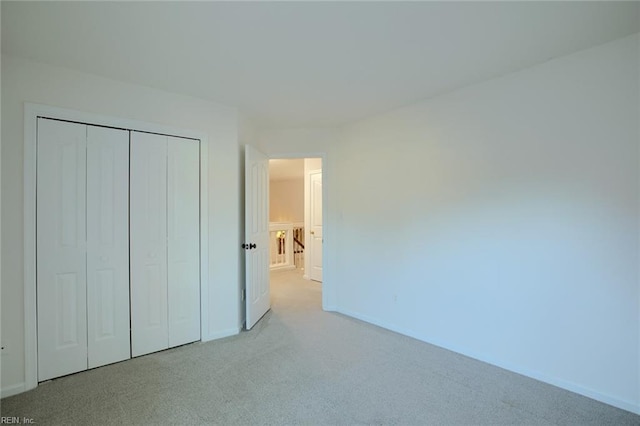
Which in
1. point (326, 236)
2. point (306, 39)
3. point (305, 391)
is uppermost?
point (306, 39)

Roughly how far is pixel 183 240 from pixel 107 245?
64cm

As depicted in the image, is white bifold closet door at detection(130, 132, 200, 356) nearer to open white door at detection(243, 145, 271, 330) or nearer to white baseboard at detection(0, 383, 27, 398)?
open white door at detection(243, 145, 271, 330)

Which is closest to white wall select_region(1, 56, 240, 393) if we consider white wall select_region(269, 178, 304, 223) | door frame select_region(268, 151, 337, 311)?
door frame select_region(268, 151, 337, 311)

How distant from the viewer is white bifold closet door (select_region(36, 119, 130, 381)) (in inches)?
94.9

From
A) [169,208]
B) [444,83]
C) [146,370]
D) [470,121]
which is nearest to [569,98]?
[470,121]

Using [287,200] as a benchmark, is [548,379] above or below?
below

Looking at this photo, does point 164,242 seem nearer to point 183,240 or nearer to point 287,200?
point 183,240

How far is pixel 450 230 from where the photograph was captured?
119 inches

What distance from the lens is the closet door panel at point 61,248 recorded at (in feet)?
7.86

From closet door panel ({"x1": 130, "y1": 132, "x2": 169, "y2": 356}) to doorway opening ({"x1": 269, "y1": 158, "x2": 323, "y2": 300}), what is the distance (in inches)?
97.2

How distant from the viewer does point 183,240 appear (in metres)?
3.10

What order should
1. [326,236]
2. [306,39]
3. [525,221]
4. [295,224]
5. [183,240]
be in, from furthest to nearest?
[295,224], [326,236], [183,240], [525,221], [306,39]

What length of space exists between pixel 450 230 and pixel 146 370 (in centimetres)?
299

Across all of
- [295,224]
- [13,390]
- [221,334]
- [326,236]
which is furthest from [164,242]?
[295,224]
